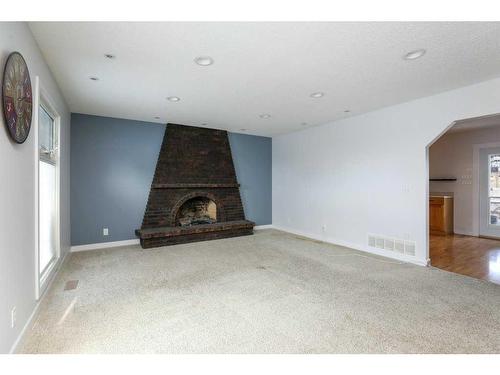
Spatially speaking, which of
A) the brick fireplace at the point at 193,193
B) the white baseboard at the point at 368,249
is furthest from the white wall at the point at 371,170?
the brick fireplace at the point at 193,193

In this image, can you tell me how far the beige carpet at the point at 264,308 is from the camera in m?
1.81

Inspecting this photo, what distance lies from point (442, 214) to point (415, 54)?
187 inches

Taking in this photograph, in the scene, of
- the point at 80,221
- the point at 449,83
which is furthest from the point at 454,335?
the point at 80,221

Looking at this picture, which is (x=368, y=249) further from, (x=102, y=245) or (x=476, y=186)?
(x=102, y=245)

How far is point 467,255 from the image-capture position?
4094 millimetres

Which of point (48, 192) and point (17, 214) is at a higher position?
point (48, 192)

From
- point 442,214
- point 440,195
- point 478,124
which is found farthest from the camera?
Answer: point 440,195

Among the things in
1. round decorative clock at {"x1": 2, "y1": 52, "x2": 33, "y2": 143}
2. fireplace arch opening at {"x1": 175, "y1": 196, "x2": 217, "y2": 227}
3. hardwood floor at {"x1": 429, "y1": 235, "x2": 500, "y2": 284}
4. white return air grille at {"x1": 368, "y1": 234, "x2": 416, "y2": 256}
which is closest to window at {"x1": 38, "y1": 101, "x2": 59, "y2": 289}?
round decorative clock at {"x1": 2, "y1": 52, "x2": 33, "y2": 143}

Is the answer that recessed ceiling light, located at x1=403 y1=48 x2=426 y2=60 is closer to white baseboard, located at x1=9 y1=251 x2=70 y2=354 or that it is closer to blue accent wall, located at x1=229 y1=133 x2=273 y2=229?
white baseboard, located at x1=9 y1=251 x2=70 y2=354

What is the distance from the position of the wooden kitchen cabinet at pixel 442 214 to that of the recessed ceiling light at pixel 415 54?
4.59 meters

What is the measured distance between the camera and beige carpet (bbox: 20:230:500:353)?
1806 millimetres

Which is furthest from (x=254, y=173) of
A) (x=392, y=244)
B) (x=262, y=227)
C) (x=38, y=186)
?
(x=38, y=186)

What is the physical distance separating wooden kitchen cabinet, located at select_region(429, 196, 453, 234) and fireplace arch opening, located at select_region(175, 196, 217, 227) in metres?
5.01
